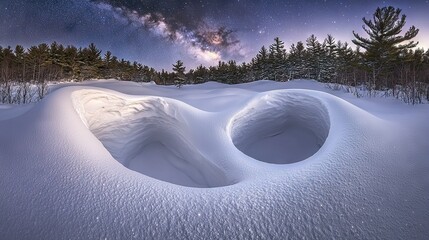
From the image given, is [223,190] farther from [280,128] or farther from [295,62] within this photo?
[295,62]

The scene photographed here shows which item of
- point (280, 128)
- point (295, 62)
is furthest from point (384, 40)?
point (280, 128)

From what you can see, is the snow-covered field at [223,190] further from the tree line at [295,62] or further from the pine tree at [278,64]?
the pine tree at [278,64]

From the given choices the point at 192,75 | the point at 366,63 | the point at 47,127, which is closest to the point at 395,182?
the point at 47,127

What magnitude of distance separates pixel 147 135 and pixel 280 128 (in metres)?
4.28

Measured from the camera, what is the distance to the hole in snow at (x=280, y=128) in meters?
5.66

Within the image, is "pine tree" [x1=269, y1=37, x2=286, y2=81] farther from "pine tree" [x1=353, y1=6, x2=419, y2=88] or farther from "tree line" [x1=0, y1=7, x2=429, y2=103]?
"pine tree" [x1=353, y1=6, x2=419, y2=88]

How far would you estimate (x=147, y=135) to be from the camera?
273 inches

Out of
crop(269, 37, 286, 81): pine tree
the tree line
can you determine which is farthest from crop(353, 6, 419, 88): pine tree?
crop(269, 37, 286, 81): pine tree

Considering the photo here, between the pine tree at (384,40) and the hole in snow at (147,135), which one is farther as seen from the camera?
the pine tree at (384,40)

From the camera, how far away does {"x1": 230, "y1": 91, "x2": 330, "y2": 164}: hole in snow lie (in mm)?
5664

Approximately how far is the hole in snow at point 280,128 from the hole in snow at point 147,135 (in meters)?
1.40

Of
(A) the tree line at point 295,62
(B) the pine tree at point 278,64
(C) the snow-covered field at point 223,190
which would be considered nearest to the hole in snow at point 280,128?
(C) the snow-covered field at point 223,190

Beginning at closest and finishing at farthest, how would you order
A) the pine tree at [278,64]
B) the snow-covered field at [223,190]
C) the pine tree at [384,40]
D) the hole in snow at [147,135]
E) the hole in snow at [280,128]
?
the snow-covered field at [223,190] < the hole in snow at [147,135] < the hole in snow at [280,128] < the pine tree at [384,40] < the pine tree at [278,64]

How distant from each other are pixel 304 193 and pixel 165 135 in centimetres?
532
